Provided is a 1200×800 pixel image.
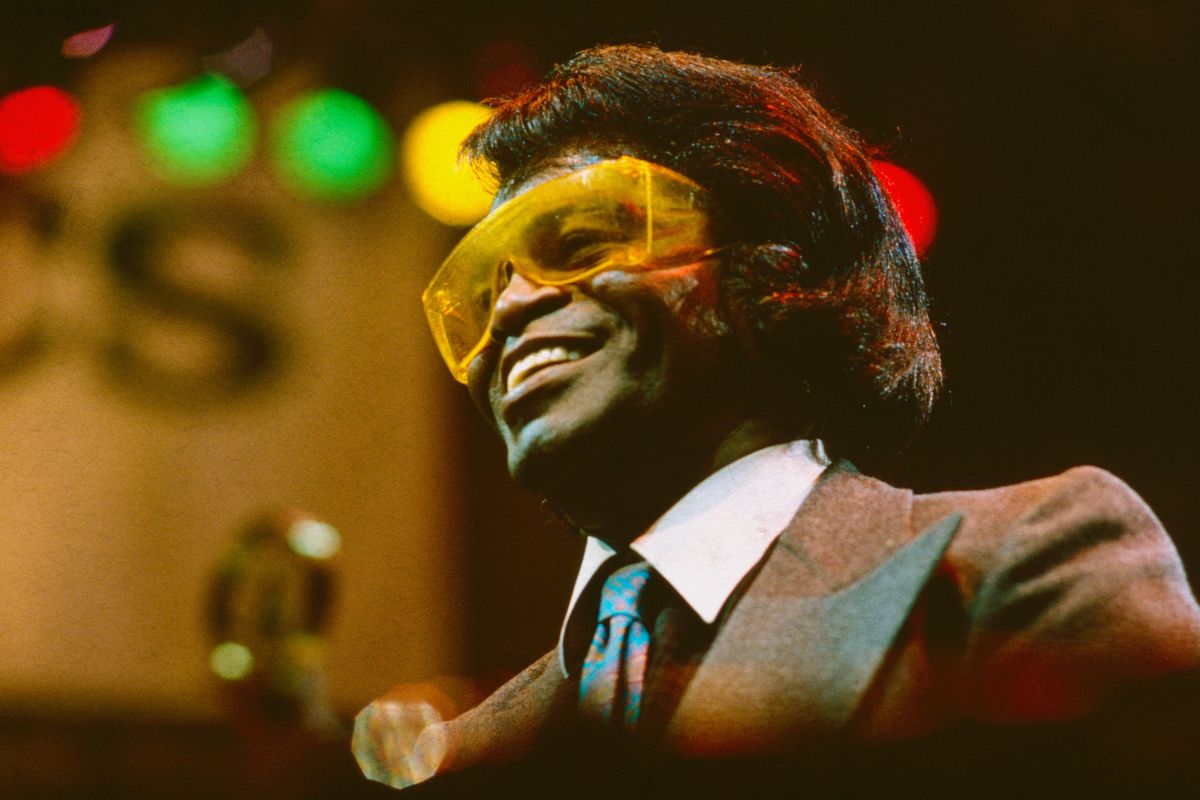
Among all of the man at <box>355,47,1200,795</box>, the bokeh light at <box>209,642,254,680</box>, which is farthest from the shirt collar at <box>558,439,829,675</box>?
the bokeh light at <box>209,642,254,680</box>

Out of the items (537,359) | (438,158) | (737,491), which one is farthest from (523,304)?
(438,158)

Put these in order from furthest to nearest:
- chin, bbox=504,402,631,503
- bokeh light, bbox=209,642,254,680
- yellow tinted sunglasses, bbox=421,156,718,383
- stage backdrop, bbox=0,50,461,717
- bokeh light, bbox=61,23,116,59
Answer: stage backdrop, bbox=0,50,461,717 < bokeh light, bbox=61,23,116,59 < bokeh light, bbox=209,642,254,680 < yellow tinted sunglasses, bbox=421,156,718,383 < chin, bbox=504,402,631,503

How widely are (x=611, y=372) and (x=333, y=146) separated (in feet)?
6.51

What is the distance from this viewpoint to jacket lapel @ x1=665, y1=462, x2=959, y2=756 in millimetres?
1289

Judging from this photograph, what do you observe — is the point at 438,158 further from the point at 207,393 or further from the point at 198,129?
the point at 207,393

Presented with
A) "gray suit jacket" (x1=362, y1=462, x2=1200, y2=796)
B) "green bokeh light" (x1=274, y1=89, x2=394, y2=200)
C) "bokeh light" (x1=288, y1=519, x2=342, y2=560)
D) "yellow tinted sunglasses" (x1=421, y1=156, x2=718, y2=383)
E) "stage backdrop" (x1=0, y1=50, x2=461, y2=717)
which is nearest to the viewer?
"gray suit jacket" (x1=362, y1=462, x2=1200, y2=796)

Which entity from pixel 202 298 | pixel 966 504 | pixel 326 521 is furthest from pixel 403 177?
pixel 966 504

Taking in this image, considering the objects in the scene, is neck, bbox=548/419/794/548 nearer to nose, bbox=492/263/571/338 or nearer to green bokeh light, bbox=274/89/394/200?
nose, bbox=492/263/571/338

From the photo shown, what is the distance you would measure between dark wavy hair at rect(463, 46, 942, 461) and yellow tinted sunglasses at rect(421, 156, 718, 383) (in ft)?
0.15

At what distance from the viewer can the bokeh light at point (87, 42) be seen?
2.82m

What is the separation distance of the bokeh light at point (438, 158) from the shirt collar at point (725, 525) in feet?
5.09

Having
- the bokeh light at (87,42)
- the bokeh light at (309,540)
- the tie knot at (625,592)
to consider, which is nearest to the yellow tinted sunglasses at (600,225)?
the tie knot at (625,592)

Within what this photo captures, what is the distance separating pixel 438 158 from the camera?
10.3 feet

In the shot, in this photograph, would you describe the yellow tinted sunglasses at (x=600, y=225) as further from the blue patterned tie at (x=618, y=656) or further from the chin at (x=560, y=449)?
the blue patterned tie at (x=618, y=656)
